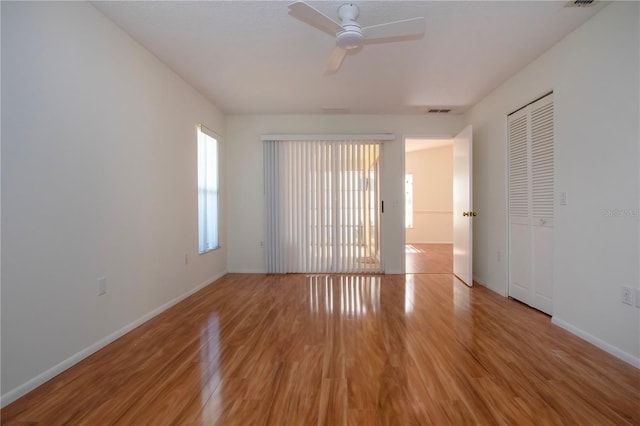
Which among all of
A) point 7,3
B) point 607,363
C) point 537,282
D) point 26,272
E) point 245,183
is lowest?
point 607,363

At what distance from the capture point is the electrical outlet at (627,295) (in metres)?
1.94

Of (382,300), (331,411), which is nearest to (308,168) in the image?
(382,300)

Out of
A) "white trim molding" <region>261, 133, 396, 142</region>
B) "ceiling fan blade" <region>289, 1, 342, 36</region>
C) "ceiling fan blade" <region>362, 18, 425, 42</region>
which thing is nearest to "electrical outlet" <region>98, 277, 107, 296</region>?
"ceiling fan blade" <region>289, 1, 342, 36</region>

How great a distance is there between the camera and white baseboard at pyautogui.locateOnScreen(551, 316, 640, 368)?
1905 millimetres

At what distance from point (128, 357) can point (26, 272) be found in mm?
841

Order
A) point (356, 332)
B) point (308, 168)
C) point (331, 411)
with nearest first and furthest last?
1. point (331, 411)
2. point (356, 332)
3. point (308, 168)

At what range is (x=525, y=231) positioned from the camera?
122 inches

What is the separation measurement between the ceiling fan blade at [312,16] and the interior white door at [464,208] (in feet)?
8.41

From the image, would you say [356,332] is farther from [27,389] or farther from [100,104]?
[100,104]

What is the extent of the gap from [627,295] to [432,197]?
258 inches

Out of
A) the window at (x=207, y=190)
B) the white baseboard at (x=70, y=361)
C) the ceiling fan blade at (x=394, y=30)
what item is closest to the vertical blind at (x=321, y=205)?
the window at (x=207, y=190)

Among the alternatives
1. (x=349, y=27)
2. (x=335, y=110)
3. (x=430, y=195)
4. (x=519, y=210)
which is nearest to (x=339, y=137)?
(x=335, y=110)

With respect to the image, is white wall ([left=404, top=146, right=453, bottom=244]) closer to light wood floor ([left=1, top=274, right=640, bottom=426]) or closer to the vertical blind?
the vertical blind

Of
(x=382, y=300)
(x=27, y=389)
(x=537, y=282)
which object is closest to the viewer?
(x=27, y=389)
